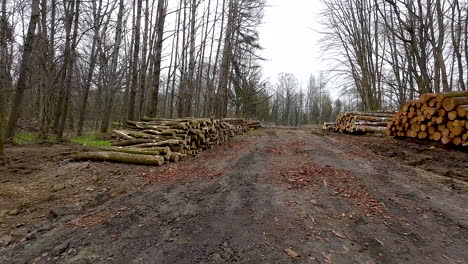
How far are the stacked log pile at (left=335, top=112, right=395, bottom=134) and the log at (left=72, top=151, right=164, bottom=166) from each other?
10473 mm

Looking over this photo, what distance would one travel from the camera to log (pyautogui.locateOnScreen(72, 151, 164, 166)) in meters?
5.91

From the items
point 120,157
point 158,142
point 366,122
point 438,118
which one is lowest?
point 120,157

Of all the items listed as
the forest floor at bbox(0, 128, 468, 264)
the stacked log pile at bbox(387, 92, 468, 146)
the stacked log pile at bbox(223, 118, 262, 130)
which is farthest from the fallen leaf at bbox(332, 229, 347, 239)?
the stacked log pile at bbox(223, 118, 262, 130)

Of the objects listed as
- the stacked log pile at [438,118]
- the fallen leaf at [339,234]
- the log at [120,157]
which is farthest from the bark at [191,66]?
the fallen leaf at [339,234]

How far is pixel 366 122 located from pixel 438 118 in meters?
5.36

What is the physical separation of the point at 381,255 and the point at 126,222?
281 cm

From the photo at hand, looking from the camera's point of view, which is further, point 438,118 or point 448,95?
point 438,118

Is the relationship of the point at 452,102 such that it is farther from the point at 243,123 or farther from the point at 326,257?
the point at 243,123

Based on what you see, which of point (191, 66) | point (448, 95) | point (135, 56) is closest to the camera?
point (448, 95)

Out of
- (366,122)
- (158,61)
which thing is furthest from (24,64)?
(366,122)

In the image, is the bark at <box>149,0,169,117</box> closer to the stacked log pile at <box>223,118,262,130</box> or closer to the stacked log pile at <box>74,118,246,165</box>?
the stacked log pile at <box>74,118,246,165</box>

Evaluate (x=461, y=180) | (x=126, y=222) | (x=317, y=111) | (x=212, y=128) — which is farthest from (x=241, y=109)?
(x=317, y=111)

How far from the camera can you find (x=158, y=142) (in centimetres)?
686

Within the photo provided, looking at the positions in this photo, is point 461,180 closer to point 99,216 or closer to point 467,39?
point 99,216
